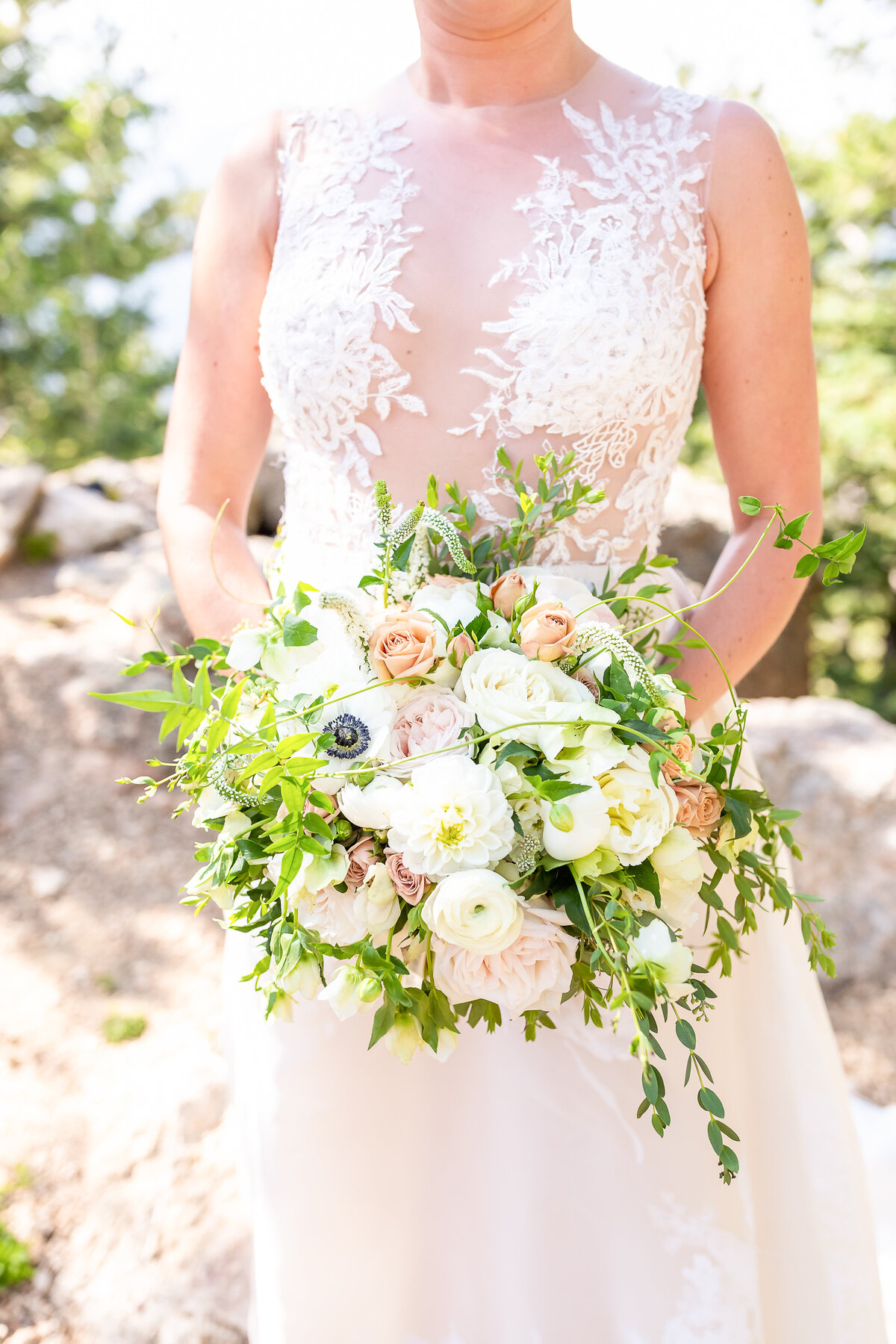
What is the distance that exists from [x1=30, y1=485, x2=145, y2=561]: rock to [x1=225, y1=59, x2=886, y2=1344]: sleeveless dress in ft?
17.1

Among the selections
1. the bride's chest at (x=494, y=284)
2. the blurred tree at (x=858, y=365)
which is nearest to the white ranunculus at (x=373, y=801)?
the bride's chest at (x=494, y=284)

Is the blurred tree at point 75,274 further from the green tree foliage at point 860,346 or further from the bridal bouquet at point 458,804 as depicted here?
the bridal bouquet at point 458,804

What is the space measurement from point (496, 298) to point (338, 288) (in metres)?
0.27

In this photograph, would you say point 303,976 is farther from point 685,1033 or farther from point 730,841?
point 730,841

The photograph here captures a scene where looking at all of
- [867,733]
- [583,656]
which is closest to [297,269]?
[583,656]

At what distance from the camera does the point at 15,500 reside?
6.52 m

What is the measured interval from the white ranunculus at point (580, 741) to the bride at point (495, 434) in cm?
62

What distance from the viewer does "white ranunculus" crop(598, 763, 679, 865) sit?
3.33ft

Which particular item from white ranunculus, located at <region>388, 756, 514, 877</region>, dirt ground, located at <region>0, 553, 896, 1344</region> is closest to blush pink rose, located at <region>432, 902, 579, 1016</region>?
white ranunculus, located at <region>388, 756, 514, 877</region>

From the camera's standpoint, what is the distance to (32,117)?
13.2 m

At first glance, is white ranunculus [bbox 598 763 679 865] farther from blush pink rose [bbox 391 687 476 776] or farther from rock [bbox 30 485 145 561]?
rock [bbox 30 485 145 561]

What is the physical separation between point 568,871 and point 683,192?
1205mm

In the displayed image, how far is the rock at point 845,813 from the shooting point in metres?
3.72

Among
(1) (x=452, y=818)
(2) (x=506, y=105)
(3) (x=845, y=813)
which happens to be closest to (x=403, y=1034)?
(1) (x=452, y=818)
